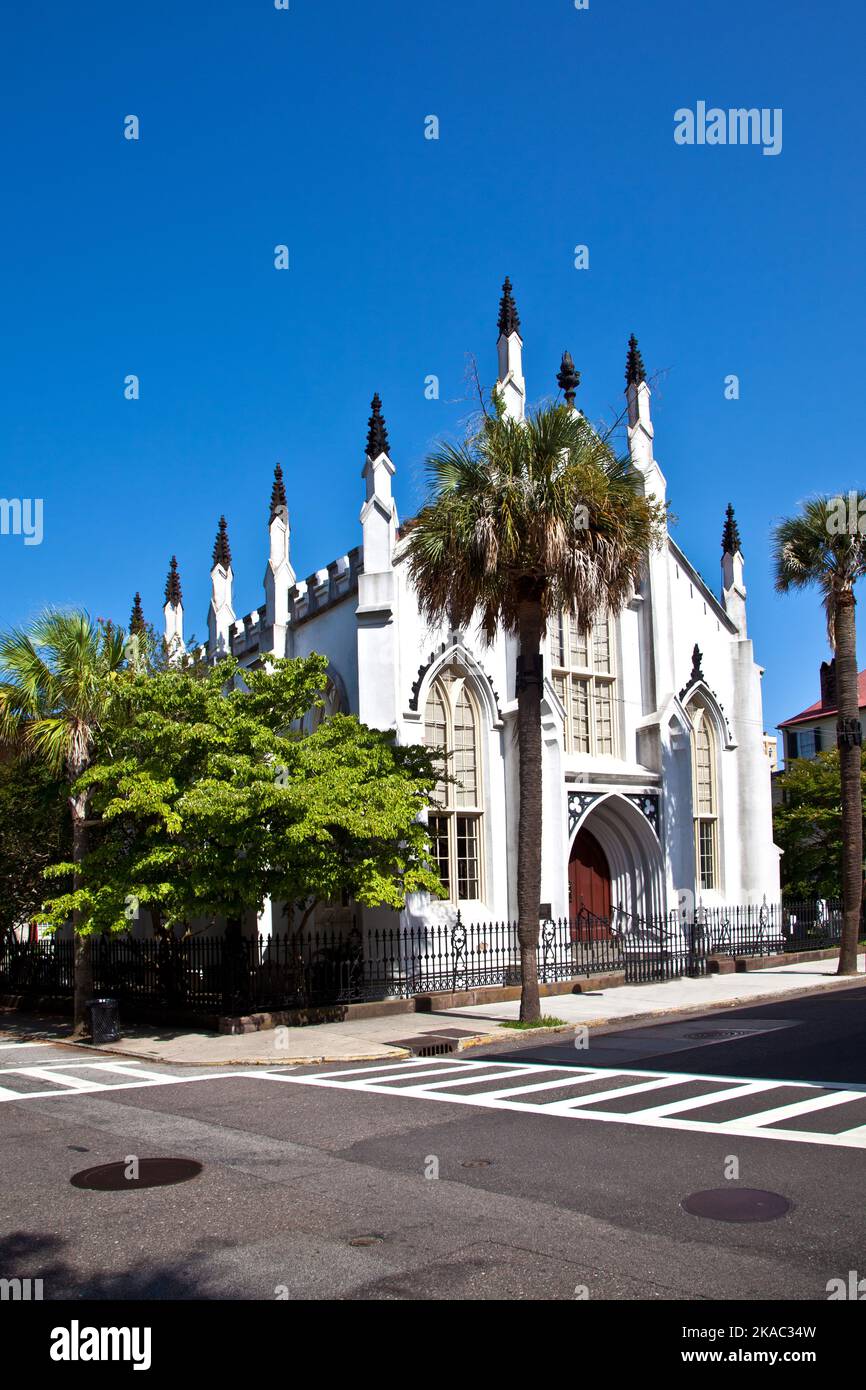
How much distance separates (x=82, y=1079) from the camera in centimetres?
1448

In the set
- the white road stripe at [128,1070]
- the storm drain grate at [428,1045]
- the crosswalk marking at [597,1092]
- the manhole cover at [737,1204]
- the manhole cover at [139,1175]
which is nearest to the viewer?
the manhole cover at [737,1204]

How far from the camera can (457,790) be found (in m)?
25.7

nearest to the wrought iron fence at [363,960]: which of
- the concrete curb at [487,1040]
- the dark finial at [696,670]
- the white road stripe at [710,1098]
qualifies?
the concrete curb at [487,1040]

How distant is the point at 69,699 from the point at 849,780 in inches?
695

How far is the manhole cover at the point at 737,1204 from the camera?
7250 mm

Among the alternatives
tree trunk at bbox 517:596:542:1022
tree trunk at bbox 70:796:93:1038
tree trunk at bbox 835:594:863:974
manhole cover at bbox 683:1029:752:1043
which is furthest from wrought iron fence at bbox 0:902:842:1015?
manhole cover at bbox 683:1029:752:1043

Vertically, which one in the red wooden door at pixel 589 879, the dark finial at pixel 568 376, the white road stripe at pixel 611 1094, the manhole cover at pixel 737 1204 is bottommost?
the white road stripe at pixel 611 1094

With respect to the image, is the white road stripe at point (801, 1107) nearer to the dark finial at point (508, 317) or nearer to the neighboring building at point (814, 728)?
the dark finial at point (508, 317)

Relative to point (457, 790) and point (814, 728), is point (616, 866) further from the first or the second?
point (814, 728)

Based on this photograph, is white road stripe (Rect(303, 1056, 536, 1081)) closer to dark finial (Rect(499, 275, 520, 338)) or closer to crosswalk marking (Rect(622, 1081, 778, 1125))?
crosswalk marking (Rect(622, 1081, 778, 1125))

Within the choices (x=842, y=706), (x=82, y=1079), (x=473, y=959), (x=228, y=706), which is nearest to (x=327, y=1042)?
(x=82, y=1079)

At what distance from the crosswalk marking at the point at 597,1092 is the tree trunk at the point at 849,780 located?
14.1 metres
